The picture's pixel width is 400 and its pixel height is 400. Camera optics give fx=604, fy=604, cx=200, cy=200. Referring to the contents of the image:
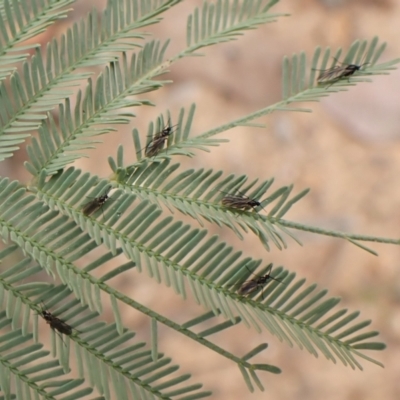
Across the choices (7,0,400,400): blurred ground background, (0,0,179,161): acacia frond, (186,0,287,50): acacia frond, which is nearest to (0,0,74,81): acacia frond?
(0,0,179,161): acacia frond

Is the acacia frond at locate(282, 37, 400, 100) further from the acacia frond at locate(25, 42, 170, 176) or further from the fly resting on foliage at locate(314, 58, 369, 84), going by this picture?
the acacia frond at locate(25, 42, 170, 176)

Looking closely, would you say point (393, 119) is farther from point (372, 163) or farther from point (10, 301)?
point (10, 301)

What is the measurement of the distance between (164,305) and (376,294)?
1.69ft

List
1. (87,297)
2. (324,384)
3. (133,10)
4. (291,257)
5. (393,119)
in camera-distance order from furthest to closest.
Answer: (393,119)
(291,257)
(324,384)
(133,10)
(87,297)

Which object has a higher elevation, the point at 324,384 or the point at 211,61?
the point at 211,61

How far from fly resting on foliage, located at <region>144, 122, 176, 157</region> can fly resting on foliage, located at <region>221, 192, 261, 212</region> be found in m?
0.08

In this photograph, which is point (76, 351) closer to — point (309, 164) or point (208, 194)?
point (208, 194)

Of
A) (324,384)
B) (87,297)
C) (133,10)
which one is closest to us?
(87,297)

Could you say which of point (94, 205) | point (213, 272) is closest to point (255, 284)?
point (213, 272)

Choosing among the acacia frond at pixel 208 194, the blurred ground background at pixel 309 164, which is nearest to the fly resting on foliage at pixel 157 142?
the acacia frond at pixel 208 194

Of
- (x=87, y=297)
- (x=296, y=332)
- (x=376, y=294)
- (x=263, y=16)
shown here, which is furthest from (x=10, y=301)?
(x=376, y=294)

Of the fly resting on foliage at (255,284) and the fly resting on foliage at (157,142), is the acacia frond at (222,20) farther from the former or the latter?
the fly resting on foliage at (255,284)

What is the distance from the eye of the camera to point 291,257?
1509mm

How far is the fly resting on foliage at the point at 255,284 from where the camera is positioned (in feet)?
1.53
